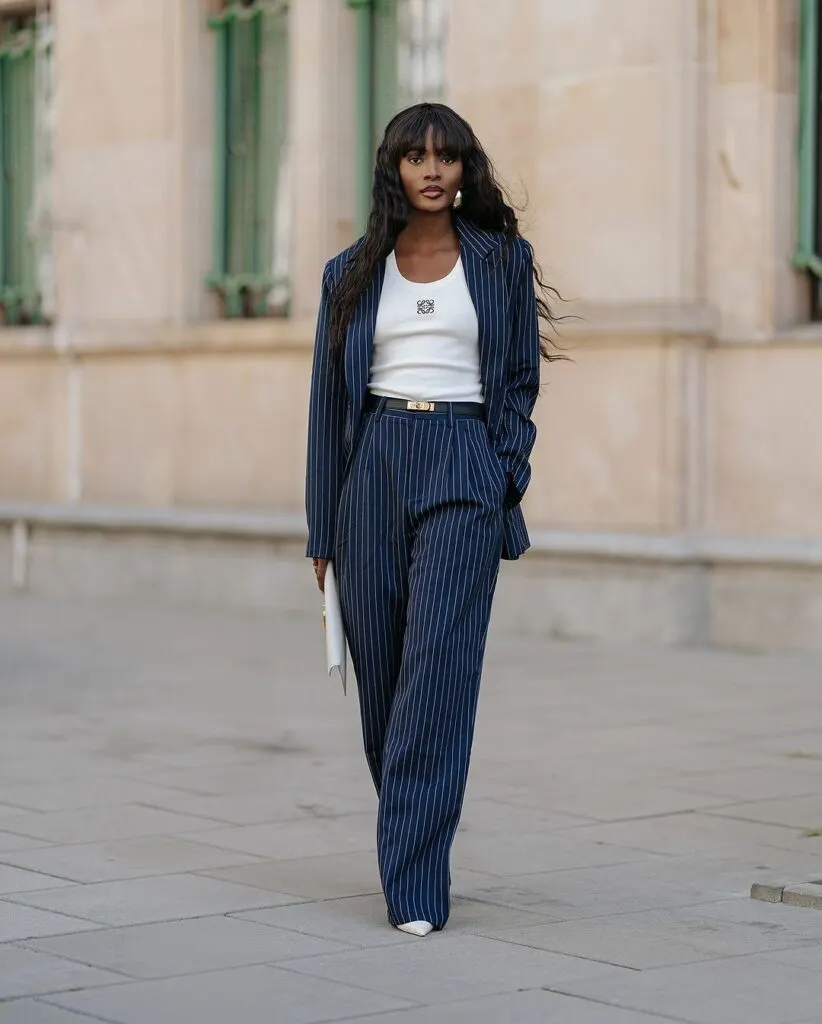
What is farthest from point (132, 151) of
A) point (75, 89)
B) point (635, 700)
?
point (635, 700)

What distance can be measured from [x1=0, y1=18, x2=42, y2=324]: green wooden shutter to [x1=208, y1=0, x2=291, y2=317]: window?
2.32 meters

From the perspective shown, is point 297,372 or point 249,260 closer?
point 297,372

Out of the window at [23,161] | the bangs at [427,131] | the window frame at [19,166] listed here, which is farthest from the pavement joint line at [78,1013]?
the window frame at [19,166]

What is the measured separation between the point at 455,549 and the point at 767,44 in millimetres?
7534

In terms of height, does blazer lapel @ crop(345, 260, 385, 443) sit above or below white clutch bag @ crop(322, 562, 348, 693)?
above

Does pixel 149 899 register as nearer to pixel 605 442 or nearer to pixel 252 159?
pixel 605 442

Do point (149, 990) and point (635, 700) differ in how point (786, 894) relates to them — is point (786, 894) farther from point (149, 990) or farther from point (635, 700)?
point (635, 700)

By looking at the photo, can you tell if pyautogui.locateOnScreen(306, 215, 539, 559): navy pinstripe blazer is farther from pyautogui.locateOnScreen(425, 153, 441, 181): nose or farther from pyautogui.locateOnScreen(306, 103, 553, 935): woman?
pyautogui.locateOnScreen(425, 153, 441, 181): nose

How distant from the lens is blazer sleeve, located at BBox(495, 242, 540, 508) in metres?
5.57

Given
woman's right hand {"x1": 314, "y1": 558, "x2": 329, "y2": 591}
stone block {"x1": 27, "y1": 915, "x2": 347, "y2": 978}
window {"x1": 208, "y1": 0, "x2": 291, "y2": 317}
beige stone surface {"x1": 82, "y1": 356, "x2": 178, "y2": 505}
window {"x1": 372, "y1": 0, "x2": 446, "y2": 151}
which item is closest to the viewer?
stone block {"x1": 27, "y1": 915, "x2": 347, "y2": 978}

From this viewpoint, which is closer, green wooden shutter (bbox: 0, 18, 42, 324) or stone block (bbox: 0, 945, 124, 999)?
stone block (bbox: 0, 945, 124, 999)

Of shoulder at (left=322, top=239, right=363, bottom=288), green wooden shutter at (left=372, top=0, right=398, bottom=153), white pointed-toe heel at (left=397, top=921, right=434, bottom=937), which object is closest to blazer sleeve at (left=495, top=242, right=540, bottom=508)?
shoulder at (left=322, top=239, right=363, bottom=288)

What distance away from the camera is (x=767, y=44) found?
12.3 m

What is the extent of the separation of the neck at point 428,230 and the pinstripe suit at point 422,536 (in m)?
0.04
